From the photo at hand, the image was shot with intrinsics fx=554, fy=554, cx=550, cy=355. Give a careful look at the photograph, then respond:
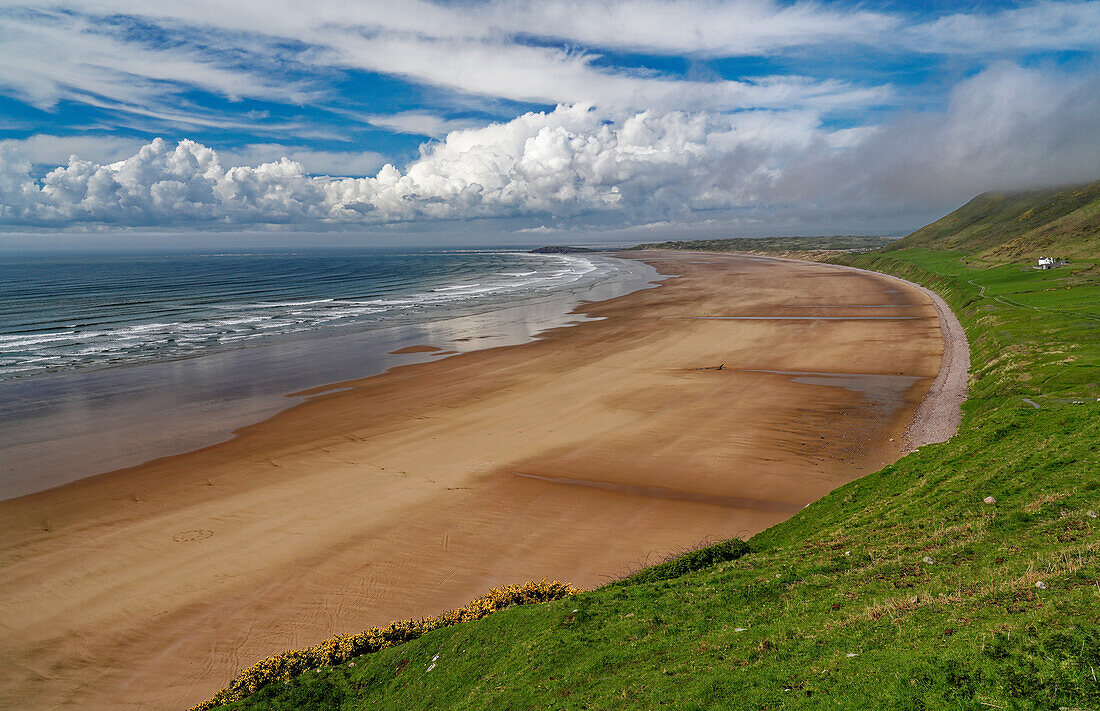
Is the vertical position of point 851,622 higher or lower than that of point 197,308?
lower

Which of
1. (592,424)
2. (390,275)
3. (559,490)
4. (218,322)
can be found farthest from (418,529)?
(390,275)

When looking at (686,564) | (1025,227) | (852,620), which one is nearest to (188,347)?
(686,564)

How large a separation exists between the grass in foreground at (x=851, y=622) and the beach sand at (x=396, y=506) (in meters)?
4.03

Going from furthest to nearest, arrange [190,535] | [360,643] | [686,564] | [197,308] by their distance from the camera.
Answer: [197,308] < [190,535] < [686,564] < [360,643]

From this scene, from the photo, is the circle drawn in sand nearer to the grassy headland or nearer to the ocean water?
the grassy headland

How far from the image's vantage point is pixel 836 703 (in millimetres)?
7102

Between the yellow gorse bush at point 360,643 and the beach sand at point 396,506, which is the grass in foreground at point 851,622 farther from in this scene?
the beach sand at point 396,506

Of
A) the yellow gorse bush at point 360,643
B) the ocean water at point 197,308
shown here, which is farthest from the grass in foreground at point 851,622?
the ocean water at point 197,308

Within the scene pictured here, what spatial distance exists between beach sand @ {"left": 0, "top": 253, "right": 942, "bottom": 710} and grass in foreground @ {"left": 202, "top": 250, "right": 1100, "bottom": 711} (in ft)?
13.2

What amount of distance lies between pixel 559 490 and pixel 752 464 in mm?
8688

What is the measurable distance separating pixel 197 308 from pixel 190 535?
70.0m

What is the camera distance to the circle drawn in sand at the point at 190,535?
19375 millimetres

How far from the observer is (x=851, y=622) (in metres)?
9.34

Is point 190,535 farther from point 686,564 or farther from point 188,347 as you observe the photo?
point 188,347
